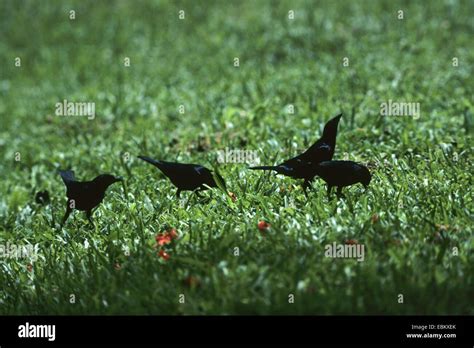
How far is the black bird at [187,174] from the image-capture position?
5449 millimetres

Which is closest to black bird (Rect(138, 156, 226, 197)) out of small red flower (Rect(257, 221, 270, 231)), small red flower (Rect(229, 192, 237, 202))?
small red flower (Rect(229, 192, 237, 202))

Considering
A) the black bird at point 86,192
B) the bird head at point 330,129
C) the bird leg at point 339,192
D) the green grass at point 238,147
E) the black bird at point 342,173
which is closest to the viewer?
the green grass at point 238,147

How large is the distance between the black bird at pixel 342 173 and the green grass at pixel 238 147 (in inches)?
5.0

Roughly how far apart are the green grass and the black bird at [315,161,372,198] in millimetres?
127

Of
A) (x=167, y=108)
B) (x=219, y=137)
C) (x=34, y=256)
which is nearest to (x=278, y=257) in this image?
(x=34, y=256)

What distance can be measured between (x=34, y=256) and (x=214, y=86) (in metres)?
4.98

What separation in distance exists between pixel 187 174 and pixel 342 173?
1178 mm

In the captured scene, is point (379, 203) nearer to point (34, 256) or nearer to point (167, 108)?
point (34, 256)

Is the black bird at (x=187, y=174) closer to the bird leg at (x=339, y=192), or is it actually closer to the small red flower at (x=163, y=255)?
the bird leg at (x=339, y=192)

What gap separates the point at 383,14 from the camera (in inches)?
461

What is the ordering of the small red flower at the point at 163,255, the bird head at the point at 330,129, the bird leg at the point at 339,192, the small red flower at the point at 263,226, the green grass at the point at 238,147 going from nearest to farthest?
1. the green grass at the point at 238,147
2. the small red flower at the point at 163,255
3. the small red flower at the point at 263,226
4. the bird leg at the point at 339,192
5. the bird head at the point at 330,129

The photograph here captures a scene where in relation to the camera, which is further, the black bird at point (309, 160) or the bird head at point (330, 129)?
the bird head at point (330, 129)

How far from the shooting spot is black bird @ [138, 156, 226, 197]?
545cm

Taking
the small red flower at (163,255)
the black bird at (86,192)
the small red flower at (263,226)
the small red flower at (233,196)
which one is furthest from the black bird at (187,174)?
the small red flower at (163,255)
